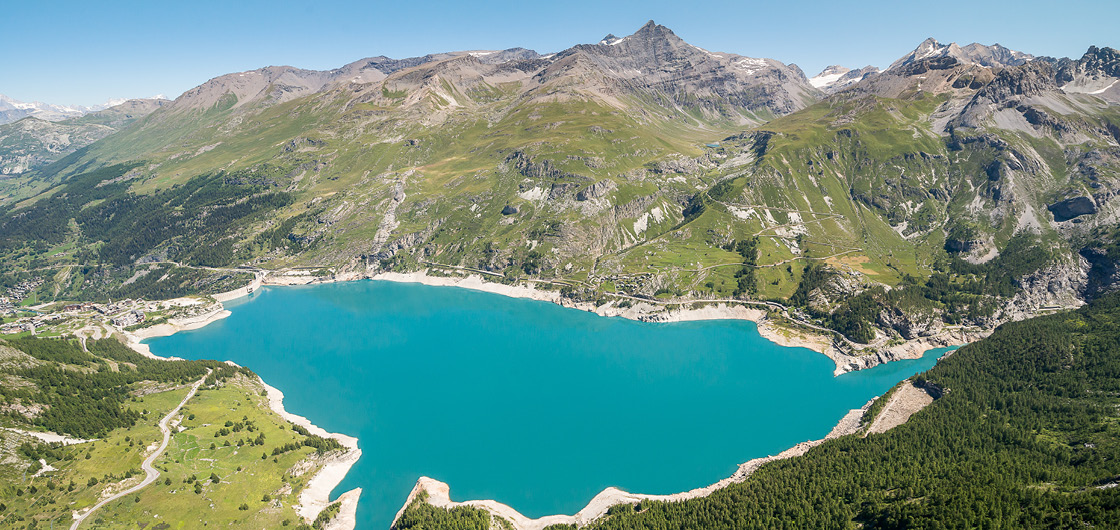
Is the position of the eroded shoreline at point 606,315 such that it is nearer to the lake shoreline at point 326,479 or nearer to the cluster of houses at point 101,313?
the lake shoreline at point 326,479

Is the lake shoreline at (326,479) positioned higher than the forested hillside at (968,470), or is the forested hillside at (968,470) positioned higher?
the forested hillside at (968,470)

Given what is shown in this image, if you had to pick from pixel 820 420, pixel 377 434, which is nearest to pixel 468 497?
pixel 377 434

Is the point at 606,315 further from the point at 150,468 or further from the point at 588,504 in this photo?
the point at 150,468

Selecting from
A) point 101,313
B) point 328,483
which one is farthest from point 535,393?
point 101,313

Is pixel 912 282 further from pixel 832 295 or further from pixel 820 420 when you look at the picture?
pixel 820 420

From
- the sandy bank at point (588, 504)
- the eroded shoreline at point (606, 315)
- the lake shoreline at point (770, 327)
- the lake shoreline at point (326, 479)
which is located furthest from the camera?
the lake shoreline at point (770, 327)

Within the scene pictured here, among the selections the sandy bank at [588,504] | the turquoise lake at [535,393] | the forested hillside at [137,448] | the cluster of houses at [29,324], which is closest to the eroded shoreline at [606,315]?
the sandy bank at [588,504]

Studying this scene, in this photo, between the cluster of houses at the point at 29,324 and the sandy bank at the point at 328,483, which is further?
the cluster of houses at the point at 29,324

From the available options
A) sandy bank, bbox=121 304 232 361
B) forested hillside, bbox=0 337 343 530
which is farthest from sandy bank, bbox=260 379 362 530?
sandy bank, bbox=121 304 232 361
